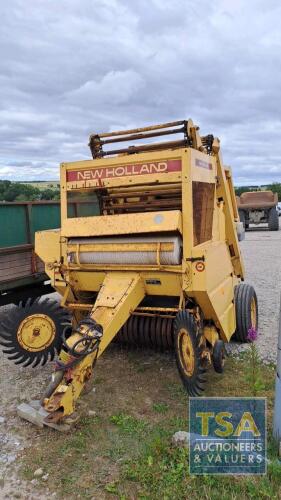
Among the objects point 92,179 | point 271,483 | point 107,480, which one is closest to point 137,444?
point 107,480

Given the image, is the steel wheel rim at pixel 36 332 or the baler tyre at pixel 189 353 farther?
the steel wheel rim at pixel 36 332

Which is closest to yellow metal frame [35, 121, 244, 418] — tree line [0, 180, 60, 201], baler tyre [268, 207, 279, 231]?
tree line [0, 180, 60, 201]

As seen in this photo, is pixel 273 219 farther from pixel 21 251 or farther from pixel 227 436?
pixel 227 436

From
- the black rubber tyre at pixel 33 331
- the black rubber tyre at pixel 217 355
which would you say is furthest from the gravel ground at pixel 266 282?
the black rubber tyre at pixel 33 331

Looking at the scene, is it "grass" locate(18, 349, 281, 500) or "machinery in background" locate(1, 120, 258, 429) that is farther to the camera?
"machinery in background" locate(1, 120, 258, 429)

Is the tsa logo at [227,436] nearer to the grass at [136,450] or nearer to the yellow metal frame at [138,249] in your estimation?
the grass at [136,450]

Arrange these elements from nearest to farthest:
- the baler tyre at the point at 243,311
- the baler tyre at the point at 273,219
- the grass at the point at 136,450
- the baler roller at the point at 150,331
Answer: the grass at the point at 136,450, the baler roller at the point at 150,331, the baler tyre at the point at 243,311, the baler tyre at the point at 273,219

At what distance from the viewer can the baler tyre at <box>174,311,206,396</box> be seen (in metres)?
3.48

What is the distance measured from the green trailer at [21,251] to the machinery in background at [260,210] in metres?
14.4

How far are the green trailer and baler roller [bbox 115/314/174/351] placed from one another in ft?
6.25

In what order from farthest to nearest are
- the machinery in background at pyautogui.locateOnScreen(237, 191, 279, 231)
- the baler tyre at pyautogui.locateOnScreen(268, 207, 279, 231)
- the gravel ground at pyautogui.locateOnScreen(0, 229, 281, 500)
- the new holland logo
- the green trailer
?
the baler tyre at pyautogui.locateOnScreen(268, 207, 279, 231), the machinery in background at pyautogui.locateOnScreen(237, 191, 279, 231), the green trailer, the new holland logo, the gravel ground at pyautogui.locateOnScreen(0, 229, 281, 500)

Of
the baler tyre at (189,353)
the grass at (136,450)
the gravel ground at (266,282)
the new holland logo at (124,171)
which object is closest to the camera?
the grass at (136,450)

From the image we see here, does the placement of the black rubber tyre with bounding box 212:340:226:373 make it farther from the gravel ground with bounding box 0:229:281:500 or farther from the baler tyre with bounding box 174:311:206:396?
the gravel ground with bounding box 0:229:281:500

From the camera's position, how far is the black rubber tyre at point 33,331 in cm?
387
